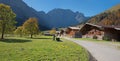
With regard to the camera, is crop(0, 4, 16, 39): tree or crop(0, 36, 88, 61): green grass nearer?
crop(0, 36, 88, 61): green grass

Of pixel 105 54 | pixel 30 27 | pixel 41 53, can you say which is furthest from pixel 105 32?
pixel 41 53

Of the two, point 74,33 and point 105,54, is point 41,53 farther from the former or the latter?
point 74,33

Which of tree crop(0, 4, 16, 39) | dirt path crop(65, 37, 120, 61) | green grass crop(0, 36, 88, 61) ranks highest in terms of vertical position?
tree crop(0, 4, 16, 39)

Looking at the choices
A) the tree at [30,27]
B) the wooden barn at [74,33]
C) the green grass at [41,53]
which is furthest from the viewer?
the wooden barn at [74,33]

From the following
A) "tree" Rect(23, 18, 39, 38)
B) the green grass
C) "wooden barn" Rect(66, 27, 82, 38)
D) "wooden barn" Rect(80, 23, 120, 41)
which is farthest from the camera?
"wooden barn" Rect(66, 27, 82, 38)

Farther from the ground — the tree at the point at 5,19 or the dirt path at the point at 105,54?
the tree at the point at 5,19

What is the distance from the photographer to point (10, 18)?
53.5m

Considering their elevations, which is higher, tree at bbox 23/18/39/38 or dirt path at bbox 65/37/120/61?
tree at bbox 23/18/39/38

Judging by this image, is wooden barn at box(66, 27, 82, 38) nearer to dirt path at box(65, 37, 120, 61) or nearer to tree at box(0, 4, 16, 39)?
tree at box(0, 4, 16, 39)

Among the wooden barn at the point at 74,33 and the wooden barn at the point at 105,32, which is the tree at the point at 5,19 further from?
the wooden barn at the point at 74,33

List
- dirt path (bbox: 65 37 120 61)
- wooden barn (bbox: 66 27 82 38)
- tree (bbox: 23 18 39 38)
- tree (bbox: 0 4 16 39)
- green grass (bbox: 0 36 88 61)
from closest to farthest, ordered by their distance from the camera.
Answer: green grass (bbox: 0 36 88 61), dirt path (bbox: 65 37 120 61), tree (bbox: 0 4 16 39), tree (bbox: 23 18 39 38), wooden barn (bbox: 66 27 82 38)

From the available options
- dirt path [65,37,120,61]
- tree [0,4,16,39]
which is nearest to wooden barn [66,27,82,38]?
tree [0,4,16,39]

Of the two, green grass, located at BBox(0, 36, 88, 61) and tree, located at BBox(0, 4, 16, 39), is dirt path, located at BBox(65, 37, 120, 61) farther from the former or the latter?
tree, located at BBox(0, 4, 16, 39)

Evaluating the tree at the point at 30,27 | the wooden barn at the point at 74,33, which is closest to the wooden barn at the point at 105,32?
the wooden barn at the point at 74,33
